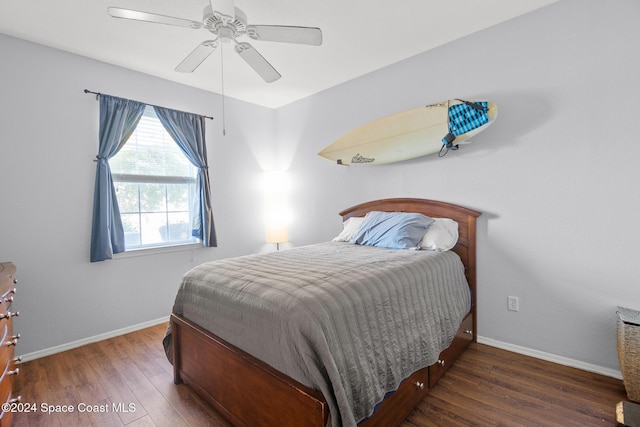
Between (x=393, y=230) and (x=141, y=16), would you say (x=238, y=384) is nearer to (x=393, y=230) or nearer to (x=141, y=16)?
(x=393, y=230)

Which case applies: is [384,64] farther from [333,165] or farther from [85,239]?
[85,239]

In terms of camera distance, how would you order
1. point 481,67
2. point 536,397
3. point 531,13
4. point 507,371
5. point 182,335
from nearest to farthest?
point 536,397 → point 182,335 → point 507,371 → point 531,13 → point 481,67

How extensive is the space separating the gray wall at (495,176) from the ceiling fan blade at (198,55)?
3.80 feet

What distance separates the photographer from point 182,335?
1.87 meters

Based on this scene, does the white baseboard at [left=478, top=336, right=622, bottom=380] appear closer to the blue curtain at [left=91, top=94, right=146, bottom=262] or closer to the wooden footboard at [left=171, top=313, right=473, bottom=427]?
the wooden footboard at [left=171, top=313, right=473, bottom=427]

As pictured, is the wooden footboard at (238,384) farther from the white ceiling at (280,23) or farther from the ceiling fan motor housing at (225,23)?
the white ceiling at (280,23)

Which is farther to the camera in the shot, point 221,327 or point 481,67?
point 481,67

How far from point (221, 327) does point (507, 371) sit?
6.17 ft

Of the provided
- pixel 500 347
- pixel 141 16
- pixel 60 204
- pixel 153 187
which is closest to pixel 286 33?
pixel 141 16

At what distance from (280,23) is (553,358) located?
10.3ft

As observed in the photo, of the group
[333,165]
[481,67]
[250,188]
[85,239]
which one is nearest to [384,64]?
[481,67]

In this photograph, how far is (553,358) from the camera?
2.12 metres

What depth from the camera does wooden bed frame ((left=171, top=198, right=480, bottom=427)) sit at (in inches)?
46.4

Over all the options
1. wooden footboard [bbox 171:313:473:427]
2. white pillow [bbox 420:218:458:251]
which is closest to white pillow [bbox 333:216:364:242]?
white pillow [bbox 420:218:458:251]
